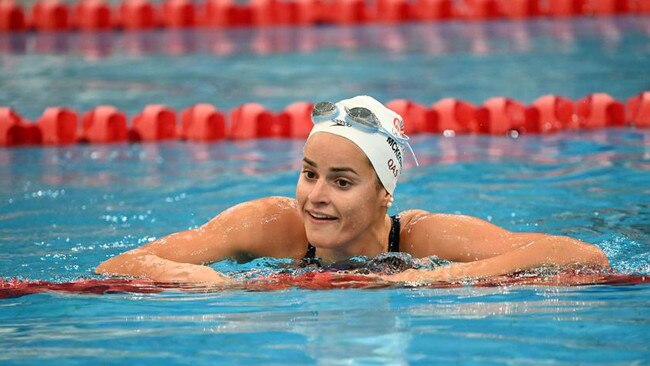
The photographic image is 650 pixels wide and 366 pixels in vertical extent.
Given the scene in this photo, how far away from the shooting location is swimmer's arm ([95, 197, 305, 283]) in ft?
14.4

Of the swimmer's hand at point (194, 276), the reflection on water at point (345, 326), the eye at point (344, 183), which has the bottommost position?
the reflection on water at point (345, 326)

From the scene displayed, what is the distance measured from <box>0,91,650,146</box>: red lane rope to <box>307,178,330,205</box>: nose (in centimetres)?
409

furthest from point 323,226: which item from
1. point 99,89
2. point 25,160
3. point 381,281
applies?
point 99,89

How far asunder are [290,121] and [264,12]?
4425mm

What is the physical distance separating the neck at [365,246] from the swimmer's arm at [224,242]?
178mm

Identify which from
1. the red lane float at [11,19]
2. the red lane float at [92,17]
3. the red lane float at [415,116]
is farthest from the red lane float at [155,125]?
the red lane float at [11,19]

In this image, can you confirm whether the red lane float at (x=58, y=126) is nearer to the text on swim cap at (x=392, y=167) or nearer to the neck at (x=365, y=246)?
the neck at (x=365, y=246)

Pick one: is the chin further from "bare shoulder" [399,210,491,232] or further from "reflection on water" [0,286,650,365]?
"bare shoulder" [399,210,491,232]

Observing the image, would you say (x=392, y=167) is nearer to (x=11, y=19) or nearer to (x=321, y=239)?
(x=321, y=239)

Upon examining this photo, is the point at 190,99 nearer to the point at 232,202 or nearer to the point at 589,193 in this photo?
the point at 232,202

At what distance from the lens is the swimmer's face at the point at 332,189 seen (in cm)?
415

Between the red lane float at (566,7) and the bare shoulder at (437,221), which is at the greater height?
the red lane float at (566,7)

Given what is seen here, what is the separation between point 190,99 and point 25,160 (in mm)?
1938

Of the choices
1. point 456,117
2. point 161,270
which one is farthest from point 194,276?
point 456,117
